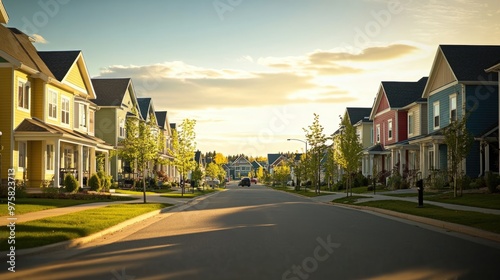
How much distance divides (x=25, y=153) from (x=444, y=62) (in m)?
27.7

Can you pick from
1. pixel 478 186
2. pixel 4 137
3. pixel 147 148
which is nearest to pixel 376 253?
pixel 147 148

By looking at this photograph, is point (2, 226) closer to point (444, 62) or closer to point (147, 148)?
point (147, 148)

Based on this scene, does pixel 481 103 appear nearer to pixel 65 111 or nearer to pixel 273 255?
pixel 65 111

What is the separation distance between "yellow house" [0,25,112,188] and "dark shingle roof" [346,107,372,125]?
36.6 meters

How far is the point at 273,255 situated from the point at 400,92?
43.7 m

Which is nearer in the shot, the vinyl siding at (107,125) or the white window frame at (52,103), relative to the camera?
the white window frame at (52,103)

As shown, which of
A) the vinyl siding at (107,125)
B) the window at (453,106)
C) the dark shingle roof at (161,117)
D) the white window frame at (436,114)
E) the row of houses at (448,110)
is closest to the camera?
the row of houses at (448,110)

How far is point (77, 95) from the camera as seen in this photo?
41.2 metres

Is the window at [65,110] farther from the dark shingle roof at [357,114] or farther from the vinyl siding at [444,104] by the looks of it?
the dark shingle roof at [357,114]

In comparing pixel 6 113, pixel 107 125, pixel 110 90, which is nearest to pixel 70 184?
pixel 6 113

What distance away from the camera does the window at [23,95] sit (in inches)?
1255

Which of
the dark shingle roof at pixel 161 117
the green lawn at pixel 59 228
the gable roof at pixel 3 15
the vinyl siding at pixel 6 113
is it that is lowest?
the green lawn at pixel 59 228

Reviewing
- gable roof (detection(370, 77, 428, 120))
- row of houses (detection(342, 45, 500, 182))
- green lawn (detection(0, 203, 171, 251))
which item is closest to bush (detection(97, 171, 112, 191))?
row of houses (detection(342, 45, 500, 182))

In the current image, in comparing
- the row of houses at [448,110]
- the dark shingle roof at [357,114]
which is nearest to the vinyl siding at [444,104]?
→ the row of houses at [448,110]
